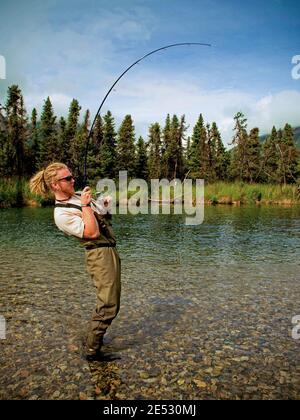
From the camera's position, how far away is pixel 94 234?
3.96 m

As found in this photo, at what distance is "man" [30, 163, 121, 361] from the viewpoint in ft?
13.3

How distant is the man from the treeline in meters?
47.8

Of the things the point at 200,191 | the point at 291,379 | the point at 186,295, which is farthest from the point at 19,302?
the point at 200,191

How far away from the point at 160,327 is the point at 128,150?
58725 mm

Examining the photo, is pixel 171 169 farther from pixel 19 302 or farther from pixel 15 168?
pixel 19 302

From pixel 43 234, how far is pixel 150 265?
6.87 metres

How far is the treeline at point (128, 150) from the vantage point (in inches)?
2098

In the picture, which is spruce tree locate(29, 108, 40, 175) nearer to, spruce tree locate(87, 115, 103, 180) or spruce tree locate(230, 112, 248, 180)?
spruce tree locate(87, 115, 103, 180)

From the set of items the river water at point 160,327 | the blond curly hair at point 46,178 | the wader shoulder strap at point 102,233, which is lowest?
the river water at point 160,327

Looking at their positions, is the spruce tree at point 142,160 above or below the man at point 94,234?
above

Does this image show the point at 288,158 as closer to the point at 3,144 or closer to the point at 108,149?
the point at 108,149


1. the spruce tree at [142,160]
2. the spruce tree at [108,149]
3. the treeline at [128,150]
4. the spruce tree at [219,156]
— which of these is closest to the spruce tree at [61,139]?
the treeline at [128,150]

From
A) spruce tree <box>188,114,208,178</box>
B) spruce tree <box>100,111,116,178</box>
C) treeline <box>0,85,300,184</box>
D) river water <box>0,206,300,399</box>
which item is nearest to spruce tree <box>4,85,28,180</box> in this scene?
treeline <box>0,85,300,184</box>

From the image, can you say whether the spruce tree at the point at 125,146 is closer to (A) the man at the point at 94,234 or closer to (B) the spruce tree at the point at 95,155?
(B) the spruce tree at the point at 95,155
